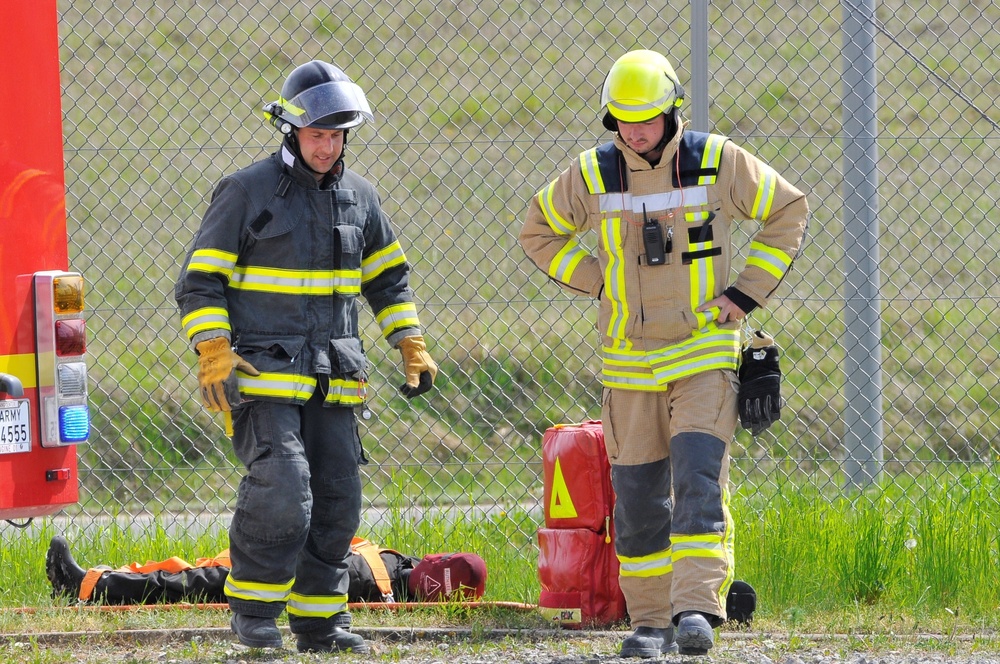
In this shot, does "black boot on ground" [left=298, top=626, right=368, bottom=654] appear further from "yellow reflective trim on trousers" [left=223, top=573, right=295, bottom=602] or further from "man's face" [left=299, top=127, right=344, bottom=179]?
"man's face" [left=299, top=127, right=344, bottom=179]

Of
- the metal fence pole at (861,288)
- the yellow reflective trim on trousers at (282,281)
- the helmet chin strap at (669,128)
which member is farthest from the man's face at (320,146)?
the metal fence pole at (861,288)

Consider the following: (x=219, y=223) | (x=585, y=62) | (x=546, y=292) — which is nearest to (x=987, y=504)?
(x=219, y=223)

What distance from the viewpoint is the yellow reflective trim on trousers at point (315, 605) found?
4.36 m

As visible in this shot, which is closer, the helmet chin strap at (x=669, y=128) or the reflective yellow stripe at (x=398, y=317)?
the helmet chin strap at (x=669, y=128)

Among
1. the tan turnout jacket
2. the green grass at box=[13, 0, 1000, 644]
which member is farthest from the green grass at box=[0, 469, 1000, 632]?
the tan turnout jacket

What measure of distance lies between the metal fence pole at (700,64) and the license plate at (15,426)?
8.68ft

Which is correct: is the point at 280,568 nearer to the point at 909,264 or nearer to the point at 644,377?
the point at 644,377

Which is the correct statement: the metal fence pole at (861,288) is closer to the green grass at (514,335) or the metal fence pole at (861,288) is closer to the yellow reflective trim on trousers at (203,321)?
the green grass at (514,335)

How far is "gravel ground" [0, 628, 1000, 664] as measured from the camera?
4230mm

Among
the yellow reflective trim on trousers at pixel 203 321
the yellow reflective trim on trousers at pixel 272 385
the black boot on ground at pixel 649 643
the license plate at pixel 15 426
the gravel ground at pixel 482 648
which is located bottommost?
the gravel ground at pixel 482 648

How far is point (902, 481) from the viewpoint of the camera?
24.1 feet

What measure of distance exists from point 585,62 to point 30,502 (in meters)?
10.2

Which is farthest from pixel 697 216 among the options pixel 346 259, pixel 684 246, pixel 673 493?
pixel 346 259

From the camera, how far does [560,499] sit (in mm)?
4789
